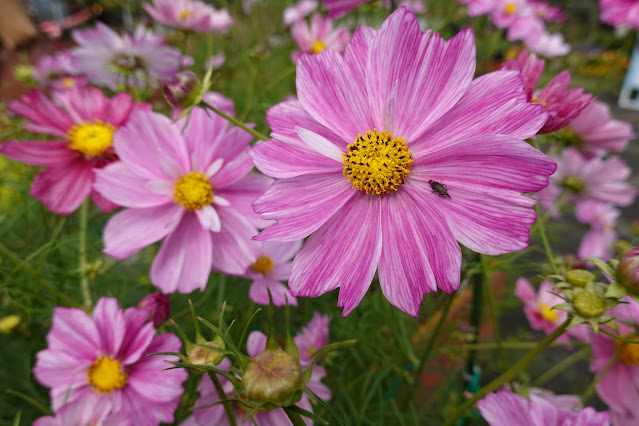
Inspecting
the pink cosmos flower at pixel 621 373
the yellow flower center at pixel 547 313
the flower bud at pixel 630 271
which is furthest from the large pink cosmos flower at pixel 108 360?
the yellow flower center at pixel 547 313

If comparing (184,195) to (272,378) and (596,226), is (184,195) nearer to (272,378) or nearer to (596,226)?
(272,378)

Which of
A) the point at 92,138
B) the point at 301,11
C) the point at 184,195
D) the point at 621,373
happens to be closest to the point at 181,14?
the point at 301,11

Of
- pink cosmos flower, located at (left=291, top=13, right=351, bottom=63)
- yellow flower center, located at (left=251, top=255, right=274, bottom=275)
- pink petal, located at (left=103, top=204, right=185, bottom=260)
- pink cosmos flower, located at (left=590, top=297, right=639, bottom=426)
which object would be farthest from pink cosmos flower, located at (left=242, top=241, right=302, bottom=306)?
pink cosmos flower, located at (left=291, top=13, right=351, bottom=63)

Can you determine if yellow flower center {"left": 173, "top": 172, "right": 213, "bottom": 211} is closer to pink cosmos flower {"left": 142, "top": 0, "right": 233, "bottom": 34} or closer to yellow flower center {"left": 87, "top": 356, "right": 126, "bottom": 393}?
yellow flower center {"left": 87, "top": 356, "right": 126, "bottom": 393}

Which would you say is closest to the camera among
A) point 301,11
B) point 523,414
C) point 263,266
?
point 523,414

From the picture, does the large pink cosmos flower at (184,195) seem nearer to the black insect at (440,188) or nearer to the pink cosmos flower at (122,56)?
the black insect at (440,188)

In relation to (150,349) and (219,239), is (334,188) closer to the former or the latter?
(219,239)

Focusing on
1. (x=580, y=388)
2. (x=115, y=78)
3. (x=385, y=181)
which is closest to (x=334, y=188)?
(x=385, y=181)
